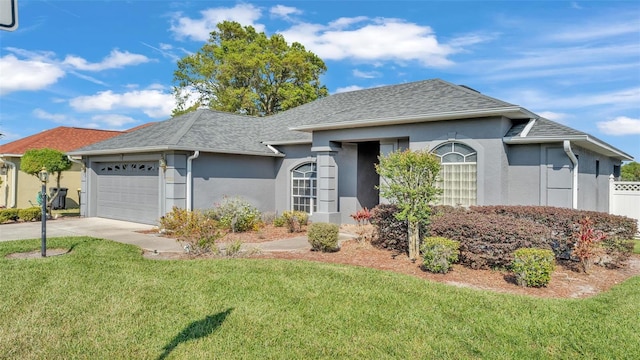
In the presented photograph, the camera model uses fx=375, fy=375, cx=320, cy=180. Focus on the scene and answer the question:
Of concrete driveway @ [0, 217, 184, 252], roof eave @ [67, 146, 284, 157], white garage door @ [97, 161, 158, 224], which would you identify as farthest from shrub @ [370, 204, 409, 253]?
white garage door @ [97, 161, 158, 224]

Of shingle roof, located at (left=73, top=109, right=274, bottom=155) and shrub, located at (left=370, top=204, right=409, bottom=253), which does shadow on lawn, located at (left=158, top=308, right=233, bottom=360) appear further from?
→ shingle roof, located at (left=73, top=109, right=274, bottom=155)

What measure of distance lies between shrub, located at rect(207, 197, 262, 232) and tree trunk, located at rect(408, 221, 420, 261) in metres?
5.99

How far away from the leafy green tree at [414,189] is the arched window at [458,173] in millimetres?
2289

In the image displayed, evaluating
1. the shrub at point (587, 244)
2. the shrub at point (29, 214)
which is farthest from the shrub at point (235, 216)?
the shrub at point (587, 244)

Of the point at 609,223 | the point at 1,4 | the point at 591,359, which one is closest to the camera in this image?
the point at 1,4

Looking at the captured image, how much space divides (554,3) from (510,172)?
15.7ft

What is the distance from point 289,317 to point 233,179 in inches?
408

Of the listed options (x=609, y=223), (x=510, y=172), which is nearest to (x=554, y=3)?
(x=510, y=172)

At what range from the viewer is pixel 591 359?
393cm

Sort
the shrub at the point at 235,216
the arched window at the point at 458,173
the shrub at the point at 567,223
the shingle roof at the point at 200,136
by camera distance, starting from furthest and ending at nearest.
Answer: the shingle roof at the point at 200,136
the shrub at the point at 235,216
the arched window at the point at 458,173
the shrub at the point at 567,223

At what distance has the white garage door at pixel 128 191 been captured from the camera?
47.8 ft

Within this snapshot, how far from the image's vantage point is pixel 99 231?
12.8 m

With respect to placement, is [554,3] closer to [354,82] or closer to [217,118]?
[217,118]

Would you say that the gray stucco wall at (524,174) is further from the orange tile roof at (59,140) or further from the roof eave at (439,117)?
the orange tile roof at (59,140)
